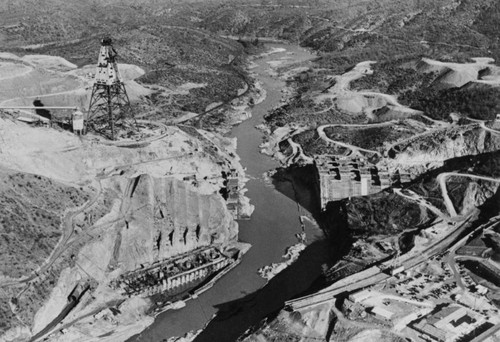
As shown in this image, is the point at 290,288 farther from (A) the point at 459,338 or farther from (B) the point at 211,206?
(A) the point at 459,338

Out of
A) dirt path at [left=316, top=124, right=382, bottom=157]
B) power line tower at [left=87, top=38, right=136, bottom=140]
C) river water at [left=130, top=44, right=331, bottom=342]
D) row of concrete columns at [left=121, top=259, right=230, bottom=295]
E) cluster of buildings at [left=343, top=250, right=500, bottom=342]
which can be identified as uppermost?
power line tower at [left=87, top=38, right=136, bottom=140]

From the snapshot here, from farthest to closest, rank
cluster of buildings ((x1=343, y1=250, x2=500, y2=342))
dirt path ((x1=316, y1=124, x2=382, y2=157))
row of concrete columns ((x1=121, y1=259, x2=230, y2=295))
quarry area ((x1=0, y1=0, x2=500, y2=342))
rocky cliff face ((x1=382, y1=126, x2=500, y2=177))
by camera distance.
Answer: dirt path ((x1=316, y1=124, x2=382, y2=157))
rocky cliff face ((x1=382, y1=126, x2=500, y2=177))
row of concrete columns ((x1=121, y1=259, x2=230, y2=295))
quarry area ((x1=0, y1=0, x2=500, y2=342))
cluster of buildings ((x1=343, y1=250, x2=500, y2=342))

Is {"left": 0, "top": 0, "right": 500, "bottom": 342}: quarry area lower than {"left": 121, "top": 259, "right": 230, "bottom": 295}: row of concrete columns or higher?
higher

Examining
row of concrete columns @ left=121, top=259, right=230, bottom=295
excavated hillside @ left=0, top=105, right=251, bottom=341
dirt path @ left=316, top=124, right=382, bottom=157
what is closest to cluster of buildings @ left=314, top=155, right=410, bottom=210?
dirt path @ left=316, top=124, right=382, bottom=157

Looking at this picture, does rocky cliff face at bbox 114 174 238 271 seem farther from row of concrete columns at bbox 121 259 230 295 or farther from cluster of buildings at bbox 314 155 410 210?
cluster of buildings at bbox 314 155 410 210

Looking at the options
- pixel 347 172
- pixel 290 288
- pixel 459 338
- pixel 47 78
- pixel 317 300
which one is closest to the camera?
pixel 459 338

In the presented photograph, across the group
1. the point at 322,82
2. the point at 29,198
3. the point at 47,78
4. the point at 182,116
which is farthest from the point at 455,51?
the point at 29,198
